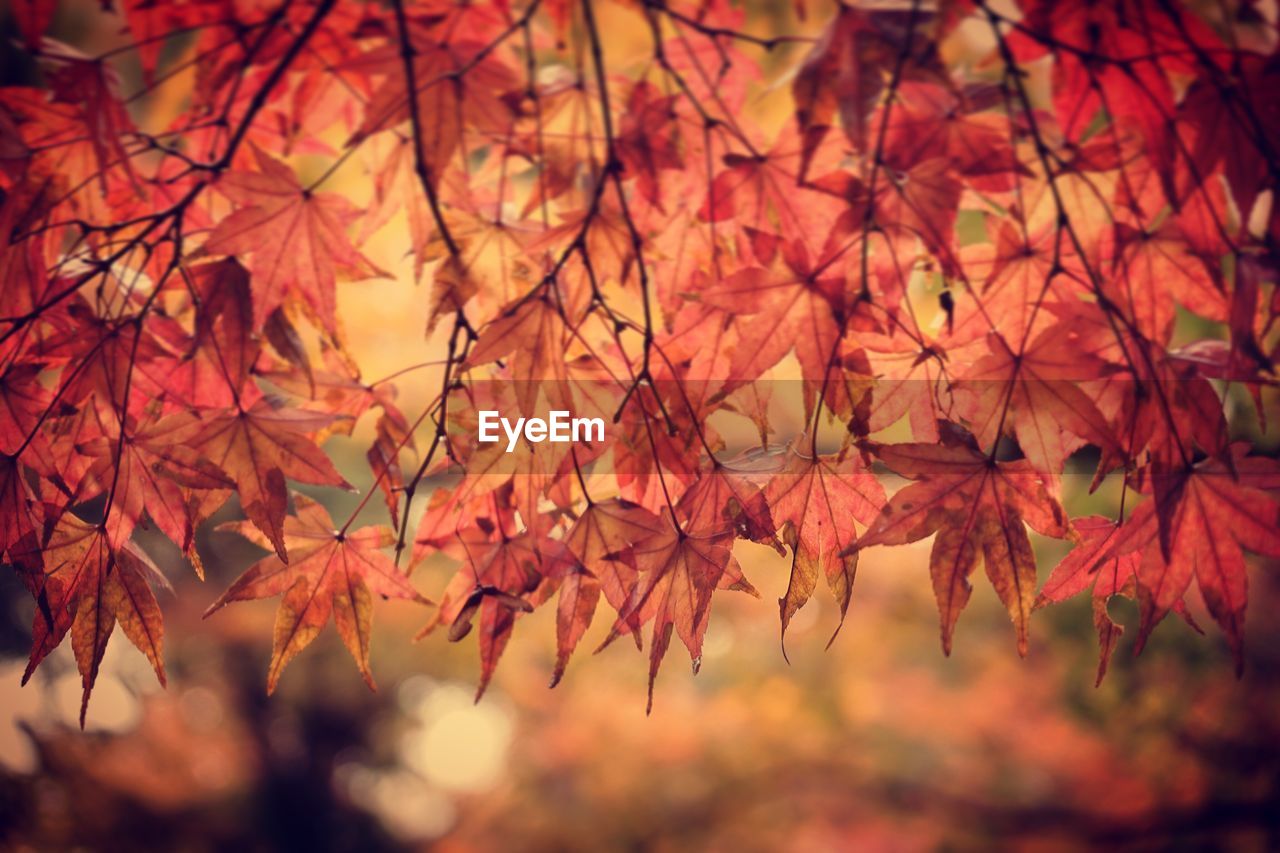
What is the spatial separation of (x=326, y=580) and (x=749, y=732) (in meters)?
3.52

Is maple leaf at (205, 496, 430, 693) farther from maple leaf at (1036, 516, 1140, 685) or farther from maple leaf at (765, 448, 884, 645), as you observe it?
maple leaf at (1036, 516, 1140, 685)

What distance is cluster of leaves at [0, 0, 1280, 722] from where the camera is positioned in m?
0.68

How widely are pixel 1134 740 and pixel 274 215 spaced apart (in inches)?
157

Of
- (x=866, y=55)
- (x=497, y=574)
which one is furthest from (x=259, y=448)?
(x=866, y=55)

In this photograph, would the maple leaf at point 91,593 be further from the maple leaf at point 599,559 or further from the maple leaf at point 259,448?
the maple leaf at point 599,559

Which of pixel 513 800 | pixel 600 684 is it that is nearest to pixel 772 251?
pixel 600 684

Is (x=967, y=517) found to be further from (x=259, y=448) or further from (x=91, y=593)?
(x=91, y=593)

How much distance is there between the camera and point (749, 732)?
13.0ft

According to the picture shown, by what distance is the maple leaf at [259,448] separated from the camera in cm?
73

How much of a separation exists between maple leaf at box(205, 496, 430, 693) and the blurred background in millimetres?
2598

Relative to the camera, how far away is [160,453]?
2.44 ft

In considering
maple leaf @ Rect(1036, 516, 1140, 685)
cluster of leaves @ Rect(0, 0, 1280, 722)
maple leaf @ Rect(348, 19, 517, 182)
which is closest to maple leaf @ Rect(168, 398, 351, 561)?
cluster of leaves @ Rect(0, 0, 1280, 722)

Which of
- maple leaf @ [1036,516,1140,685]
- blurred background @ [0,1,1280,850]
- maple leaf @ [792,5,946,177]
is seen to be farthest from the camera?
blurred background @ [0,1,1280,850]

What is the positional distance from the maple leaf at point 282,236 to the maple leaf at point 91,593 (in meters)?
0.26
